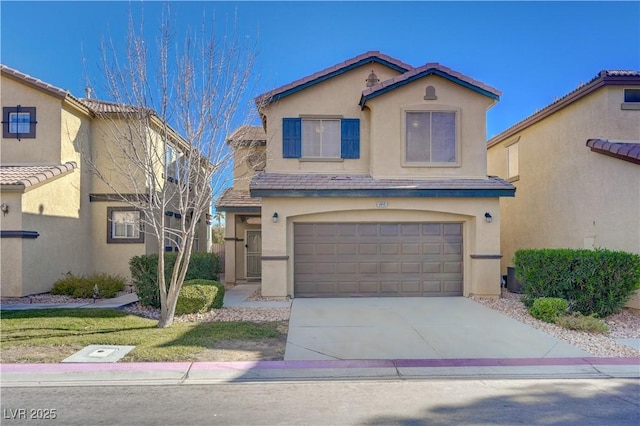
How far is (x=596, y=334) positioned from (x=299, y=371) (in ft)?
20.9

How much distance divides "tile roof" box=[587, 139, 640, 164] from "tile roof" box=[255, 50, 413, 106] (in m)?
6.29

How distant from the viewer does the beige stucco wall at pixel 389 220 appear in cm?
1297

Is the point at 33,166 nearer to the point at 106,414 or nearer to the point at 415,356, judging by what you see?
the point at 106,414

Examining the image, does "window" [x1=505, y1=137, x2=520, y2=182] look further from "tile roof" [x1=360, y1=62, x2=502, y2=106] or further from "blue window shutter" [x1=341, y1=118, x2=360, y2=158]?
"blue window shutter" [x1=341, y1=118, x2=360, y2=158]

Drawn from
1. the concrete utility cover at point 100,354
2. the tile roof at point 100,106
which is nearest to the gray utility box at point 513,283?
the concrete utility cover at point 100,354

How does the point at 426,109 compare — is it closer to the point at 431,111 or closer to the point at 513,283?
the point at 431,111

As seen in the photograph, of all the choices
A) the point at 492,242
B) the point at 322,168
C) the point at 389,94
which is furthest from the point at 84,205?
the point at 492,242

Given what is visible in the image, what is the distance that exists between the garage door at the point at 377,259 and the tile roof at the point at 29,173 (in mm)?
7718

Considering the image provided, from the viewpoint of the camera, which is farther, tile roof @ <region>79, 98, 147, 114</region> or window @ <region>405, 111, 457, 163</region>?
tile roof @ <region>79, 98, 147, 114</region>

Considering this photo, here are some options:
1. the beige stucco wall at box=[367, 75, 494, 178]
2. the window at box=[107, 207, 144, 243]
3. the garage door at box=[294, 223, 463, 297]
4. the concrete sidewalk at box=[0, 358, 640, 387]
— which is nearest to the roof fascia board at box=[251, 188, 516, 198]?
the beige stucco wall at box=[367, 75, 494, 178]

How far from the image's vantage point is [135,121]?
9539mm

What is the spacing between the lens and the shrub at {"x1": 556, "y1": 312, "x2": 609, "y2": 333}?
8.96 meters

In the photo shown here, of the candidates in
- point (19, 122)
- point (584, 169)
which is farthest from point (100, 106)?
point (584, 169)

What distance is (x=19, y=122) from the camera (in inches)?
559
